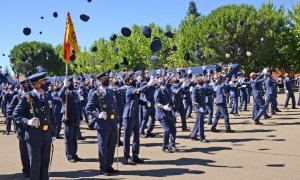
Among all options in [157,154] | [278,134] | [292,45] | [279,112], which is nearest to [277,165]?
[157,154]

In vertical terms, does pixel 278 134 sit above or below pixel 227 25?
below

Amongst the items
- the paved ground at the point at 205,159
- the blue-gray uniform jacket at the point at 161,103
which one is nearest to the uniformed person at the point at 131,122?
the paved ground at the point at 205,159

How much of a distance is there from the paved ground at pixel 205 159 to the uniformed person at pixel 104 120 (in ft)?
1.17

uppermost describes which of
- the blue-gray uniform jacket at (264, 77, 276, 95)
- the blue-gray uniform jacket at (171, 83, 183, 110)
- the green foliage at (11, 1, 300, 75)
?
the green foliage at (11, 1, 300, 75)

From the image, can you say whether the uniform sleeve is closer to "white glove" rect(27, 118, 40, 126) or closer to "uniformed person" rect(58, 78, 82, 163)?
"uniformed person" rect(58, 78, 82, 163)

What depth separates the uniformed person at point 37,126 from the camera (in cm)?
639

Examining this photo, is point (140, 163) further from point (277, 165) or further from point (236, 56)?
point (236, 56)

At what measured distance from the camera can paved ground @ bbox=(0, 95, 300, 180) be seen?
7941 mm

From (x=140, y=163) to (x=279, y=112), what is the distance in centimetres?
1312

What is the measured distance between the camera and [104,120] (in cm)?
806

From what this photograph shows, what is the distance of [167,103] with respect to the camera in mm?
10836

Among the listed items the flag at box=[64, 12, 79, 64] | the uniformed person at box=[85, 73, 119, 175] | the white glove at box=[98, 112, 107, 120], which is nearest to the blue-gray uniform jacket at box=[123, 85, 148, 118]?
the uniformed person at box=[85, 73, 119, 175]

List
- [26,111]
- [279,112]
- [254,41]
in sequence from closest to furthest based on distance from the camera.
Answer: [26,111]
[279,112]
[254,41]

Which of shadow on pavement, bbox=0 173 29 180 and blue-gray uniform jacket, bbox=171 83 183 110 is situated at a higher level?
blue-gray uniform jacket, bbox=171 83 183 110
